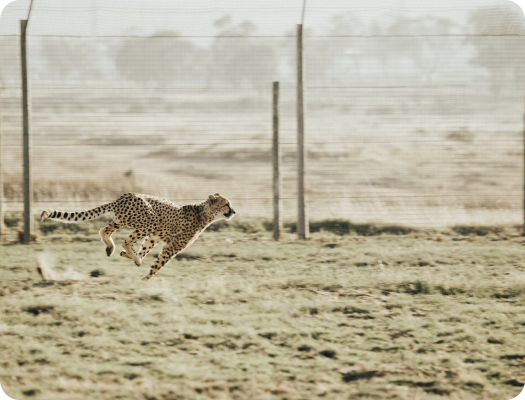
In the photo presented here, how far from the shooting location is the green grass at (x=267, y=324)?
2762 millimetres

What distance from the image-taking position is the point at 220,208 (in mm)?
4211

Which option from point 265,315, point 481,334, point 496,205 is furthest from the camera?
point 496,205

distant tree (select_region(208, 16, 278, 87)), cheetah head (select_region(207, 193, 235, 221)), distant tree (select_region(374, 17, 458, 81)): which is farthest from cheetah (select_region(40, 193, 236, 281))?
distant tree (select_region(374, 17, 458, 81))

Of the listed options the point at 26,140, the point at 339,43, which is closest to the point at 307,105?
the point at 339,43

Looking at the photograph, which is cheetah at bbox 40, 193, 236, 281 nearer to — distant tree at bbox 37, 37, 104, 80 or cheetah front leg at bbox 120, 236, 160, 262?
cheetah front leg at bbox 120, 236, 160, 262

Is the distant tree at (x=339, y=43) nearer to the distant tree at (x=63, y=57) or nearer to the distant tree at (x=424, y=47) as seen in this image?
the distant tree at (x=424, y=47)

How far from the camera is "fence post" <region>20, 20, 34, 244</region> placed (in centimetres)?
587

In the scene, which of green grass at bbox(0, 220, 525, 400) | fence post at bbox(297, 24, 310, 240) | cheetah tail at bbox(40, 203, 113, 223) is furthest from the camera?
fence post at bbox(297, 24, 310, 240)

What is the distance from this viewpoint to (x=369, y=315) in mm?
3791

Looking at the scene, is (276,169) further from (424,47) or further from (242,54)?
(424,47)

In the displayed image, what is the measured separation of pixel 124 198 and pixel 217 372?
1.73 m

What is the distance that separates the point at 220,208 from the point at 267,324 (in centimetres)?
97

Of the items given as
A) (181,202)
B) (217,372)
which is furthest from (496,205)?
(217,372)

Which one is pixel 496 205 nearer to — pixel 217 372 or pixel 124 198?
pixel 124 198
